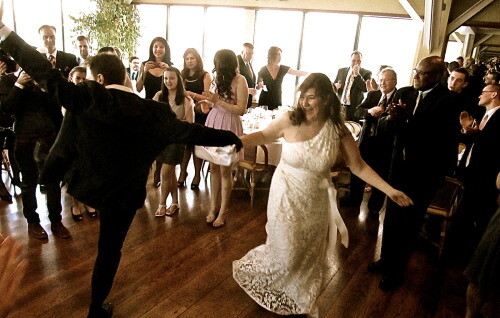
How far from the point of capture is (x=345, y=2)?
7.57m

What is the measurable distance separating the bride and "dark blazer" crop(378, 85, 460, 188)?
53cm

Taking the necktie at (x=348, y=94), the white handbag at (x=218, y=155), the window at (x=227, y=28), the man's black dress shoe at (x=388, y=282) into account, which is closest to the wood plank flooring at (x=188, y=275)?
the man's black dress shoe at (x=388, y=282)

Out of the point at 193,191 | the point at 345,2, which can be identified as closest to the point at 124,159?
the point at 193,191

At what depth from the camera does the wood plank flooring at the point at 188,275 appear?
2.19 metres

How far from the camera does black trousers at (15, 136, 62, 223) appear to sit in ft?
9.19

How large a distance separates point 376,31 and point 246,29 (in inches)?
120

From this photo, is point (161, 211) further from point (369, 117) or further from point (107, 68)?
point (369, 117)

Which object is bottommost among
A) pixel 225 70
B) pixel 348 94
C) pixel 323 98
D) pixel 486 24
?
pixel 348 94

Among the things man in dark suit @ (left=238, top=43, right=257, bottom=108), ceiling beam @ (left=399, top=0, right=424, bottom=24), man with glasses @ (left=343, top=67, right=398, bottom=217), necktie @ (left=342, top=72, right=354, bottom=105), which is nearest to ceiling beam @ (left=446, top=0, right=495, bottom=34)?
ceiling beam @ (left=399, top=0, right=424, bottom=24)

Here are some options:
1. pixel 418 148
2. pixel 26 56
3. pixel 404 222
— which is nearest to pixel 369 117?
pixel 418 148

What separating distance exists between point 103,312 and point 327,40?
7661mm

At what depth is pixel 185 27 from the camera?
9305mm

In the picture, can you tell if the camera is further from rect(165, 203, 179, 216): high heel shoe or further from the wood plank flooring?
rect(165, 203, 179, 216): high heel shoe

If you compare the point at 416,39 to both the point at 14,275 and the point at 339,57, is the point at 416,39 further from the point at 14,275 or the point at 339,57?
the point at 14,275
